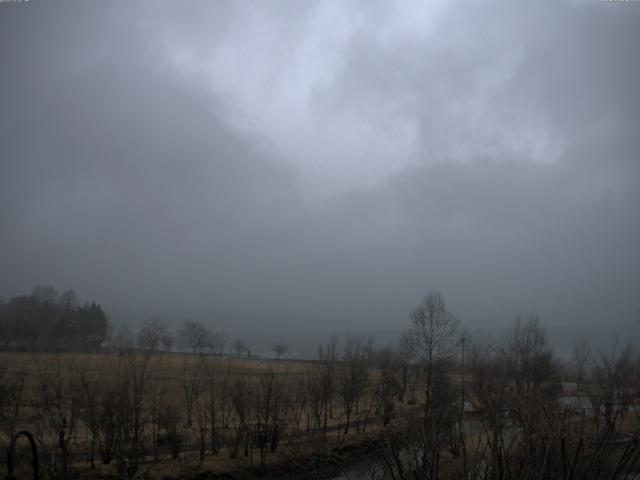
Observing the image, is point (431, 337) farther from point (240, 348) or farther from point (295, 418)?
point (240, 348)

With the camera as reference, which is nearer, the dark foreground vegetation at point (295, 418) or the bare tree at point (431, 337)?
the dark foreground vegetation at point (295, 418)

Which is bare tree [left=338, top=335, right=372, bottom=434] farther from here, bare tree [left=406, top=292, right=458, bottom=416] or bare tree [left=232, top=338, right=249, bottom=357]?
bare tree [left=232, top=338, right=249, bottom=357]

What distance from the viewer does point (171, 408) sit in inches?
1270

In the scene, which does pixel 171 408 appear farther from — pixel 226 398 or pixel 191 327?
pixel 191 327

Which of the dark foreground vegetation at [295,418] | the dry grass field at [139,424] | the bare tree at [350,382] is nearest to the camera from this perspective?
the dark foreground vegetation at [295,418]

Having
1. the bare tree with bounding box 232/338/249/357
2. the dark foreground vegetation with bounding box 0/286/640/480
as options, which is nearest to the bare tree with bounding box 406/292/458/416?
the dark foreground vegetation with bounding box 0/286/640/480

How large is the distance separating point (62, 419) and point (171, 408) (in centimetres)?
889

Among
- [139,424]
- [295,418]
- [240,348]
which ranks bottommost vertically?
[240,348]

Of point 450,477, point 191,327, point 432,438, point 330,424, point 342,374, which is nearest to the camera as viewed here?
point 450,477

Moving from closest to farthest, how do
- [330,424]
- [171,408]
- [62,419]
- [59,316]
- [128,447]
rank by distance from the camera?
[62,419]
[128,447]
[171,408]
[330,424]
[59,316]

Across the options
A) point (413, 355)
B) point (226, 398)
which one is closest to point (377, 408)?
point (413, 355)

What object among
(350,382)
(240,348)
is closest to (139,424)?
(350,382)

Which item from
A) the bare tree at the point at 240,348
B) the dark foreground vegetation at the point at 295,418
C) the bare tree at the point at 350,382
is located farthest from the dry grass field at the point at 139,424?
the bare tree at the point at 240,348

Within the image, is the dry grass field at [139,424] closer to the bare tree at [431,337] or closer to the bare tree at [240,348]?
the bare tree at [431,337]
